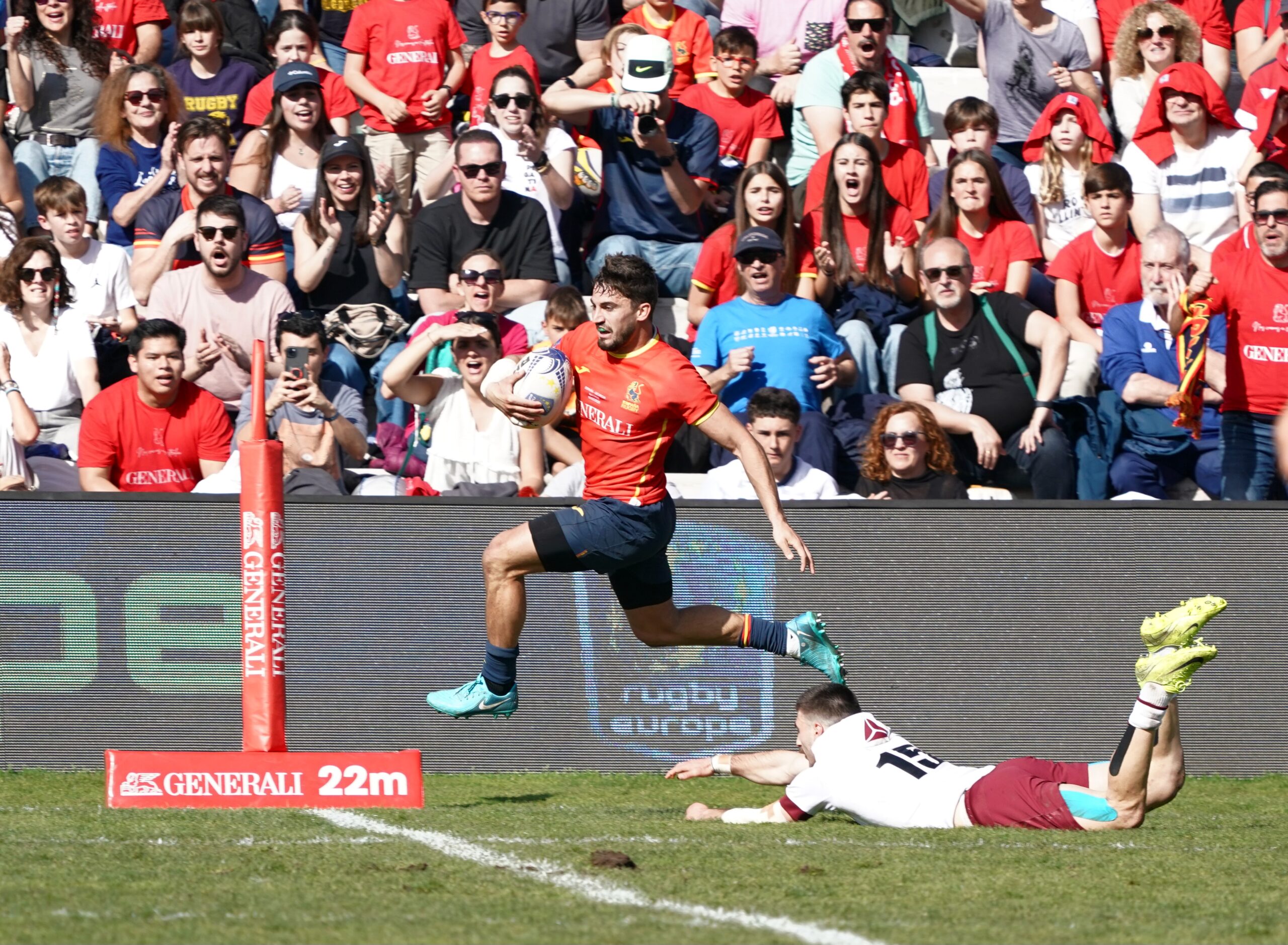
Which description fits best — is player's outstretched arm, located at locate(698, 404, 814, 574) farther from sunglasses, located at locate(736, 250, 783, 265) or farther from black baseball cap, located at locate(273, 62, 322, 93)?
black baseball cap, located at locate(273, 62, 322, 93)

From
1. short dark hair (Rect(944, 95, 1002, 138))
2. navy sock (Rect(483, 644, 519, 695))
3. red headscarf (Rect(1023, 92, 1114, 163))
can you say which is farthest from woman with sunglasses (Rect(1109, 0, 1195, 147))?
navy sock (Rect(483, 644, 519, 695))

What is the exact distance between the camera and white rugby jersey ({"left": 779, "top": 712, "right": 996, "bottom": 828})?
678cm

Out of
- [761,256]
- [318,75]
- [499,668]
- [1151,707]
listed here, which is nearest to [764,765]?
[499,668]

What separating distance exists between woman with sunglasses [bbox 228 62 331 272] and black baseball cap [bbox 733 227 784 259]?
3.08 metres

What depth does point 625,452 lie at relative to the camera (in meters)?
7.48

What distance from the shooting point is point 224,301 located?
10.6 meters

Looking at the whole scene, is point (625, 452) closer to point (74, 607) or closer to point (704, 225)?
point (74, 607)

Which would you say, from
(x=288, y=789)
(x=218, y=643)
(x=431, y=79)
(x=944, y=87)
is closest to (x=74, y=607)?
(x=218, y=643)

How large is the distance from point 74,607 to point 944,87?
824 centimetres

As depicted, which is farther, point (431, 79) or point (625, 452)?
point (431, 79)

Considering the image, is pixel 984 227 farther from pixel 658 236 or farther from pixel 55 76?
pixel 55 76

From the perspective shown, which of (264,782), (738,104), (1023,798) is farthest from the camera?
(738,104)

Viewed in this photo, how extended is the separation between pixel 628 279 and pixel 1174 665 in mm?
2727

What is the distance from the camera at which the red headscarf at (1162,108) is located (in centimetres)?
1201
